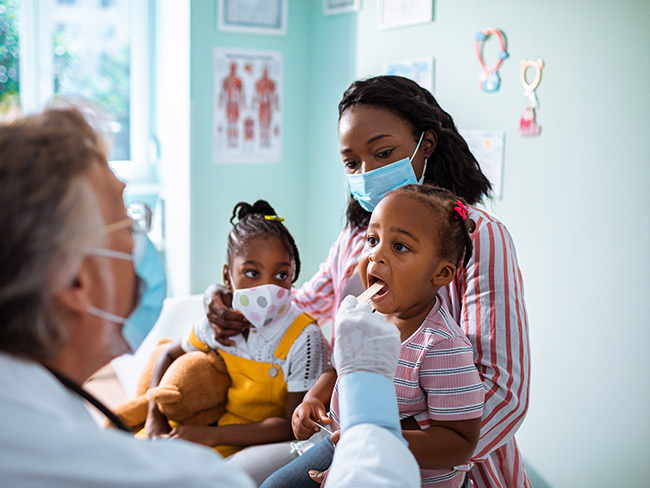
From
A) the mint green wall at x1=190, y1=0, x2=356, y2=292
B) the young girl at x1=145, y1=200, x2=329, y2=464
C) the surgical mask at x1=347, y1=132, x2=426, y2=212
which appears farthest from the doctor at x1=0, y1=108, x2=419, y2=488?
the mint green wall at x1=190, y1=0, x2=356, y2=292

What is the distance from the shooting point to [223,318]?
1.80m

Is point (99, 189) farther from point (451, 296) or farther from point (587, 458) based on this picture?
point (587, 458)

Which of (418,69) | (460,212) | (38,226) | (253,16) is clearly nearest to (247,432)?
(460,212)

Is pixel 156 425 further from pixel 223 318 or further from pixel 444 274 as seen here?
pixel 444 274

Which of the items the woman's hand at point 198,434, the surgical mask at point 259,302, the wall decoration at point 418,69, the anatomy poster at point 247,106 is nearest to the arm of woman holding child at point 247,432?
the woman's hand at point 198,434

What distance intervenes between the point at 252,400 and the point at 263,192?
2.03 m

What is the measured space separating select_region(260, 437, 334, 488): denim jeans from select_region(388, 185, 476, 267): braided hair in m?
0.58

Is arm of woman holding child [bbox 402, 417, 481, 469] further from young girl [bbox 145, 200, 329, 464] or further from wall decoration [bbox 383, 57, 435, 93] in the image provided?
wall decoration [bbox 383, 57, 435, 93]

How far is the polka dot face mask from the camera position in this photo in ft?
5.70

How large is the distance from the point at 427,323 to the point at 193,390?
0.79 metres

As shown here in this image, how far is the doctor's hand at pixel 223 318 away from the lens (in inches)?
70.8

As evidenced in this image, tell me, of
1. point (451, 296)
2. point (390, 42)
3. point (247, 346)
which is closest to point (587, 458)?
point (451, 296)

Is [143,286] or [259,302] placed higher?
[143,286]

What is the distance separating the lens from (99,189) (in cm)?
82
